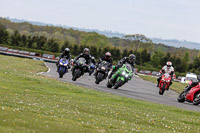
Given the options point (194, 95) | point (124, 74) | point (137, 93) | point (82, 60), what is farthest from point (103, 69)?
point (194, 95)

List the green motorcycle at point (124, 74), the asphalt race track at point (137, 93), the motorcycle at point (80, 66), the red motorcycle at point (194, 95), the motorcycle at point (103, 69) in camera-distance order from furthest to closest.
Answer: the motorcycle at point (103, 69) < the motorcycle at point (80, 66) < the green motorcycle at point (124, 74) < the asphalt race track at point (137, 93) < the red motorcycle at point (194, 95)

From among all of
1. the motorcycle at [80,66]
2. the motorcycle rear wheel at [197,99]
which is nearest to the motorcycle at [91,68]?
the motorcycle at [80,66]

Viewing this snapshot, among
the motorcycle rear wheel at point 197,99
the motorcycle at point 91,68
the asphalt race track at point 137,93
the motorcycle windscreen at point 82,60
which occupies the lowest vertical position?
the asphalt race track at point 137,93

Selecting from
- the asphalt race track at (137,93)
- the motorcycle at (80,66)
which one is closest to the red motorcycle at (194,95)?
A: the asphalt race track at (137,93)

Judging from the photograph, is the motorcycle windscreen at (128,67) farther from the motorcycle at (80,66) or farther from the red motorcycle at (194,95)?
the red motorcycle at (194,95)

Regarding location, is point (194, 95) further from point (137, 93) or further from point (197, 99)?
point (137, 93)

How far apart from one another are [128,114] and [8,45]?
95.3m

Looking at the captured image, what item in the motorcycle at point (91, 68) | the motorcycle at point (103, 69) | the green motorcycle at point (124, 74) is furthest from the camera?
the motorcycle at point (91, 68)

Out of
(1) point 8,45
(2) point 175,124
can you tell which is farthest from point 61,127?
(1) point 8,45

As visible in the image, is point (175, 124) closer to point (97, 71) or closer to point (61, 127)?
point (61, 127)

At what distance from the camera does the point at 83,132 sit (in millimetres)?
8391

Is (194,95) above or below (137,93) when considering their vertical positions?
above

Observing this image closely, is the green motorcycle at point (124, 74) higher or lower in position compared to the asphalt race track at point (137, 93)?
higher

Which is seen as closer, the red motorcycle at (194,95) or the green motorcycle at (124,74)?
the red motorcycle at (194,95)
